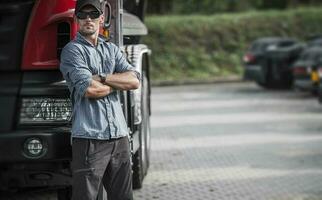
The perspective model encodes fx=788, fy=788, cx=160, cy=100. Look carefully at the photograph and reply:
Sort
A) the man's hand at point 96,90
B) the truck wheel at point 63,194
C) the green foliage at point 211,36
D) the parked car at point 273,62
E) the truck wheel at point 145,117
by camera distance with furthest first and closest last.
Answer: the green foliage at point 211,36 < the parked car at point 273,62 < the truck wheel at point 145,117 < the truck wheel at point 63,194 < the man's hand at point 96,90

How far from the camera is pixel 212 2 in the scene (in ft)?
112

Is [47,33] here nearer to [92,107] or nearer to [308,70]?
[92,107]

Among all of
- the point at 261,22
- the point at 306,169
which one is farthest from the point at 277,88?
the point at 306,169

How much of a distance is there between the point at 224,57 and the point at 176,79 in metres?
2.95

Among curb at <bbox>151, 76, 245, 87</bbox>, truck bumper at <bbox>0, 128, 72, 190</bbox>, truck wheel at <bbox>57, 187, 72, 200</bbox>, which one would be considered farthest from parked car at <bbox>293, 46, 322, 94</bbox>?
truck bumper at <bbox>0, 128, 72, 190</bbox>

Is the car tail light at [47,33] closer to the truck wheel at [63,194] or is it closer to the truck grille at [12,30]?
the truck grille at [12,30]

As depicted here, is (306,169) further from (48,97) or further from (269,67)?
(269,67)

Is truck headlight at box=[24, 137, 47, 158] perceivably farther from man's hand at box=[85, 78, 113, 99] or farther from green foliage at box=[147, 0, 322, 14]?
green foliage at box=[147, 0, 322, 14]

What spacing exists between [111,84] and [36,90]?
2.69ft

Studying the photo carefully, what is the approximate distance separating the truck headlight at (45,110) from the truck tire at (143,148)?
213 centimetres

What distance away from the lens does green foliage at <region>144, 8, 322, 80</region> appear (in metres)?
30.2

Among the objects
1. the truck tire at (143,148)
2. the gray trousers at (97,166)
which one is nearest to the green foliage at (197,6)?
the truck tire at (143,148)

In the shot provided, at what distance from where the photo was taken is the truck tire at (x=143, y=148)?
27.2 feet

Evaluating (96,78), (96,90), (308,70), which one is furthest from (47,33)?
(308,70)
